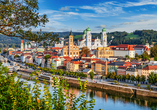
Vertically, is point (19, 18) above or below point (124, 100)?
above

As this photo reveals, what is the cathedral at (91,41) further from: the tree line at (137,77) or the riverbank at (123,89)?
the riverbank at (123,89)

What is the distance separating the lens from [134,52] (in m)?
29.0

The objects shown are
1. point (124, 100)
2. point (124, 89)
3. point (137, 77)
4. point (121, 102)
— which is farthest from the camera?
point (137, 77)

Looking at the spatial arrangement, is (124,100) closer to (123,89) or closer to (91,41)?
(123,89)

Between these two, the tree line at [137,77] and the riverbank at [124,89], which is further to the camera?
the tree line at [137,77]

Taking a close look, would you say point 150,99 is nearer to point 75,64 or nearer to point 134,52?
point 75,64

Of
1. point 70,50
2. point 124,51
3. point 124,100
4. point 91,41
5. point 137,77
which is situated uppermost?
point 91,41

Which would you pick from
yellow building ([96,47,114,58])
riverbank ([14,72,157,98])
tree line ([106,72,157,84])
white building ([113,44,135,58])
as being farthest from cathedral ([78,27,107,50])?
riverbank ([14,72,157,98])

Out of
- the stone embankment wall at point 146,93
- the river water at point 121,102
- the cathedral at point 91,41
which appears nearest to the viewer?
the river water at point 121,102

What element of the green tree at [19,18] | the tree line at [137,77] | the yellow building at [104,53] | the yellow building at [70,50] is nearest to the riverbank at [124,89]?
the tree line at [137,77]

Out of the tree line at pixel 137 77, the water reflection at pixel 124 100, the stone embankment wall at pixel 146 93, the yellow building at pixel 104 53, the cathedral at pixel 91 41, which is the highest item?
the cathedral at pixel 91 41

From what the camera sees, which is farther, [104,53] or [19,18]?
[104,53]

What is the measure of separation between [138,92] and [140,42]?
106 ft

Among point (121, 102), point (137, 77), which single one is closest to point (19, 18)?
point (121, 102)
